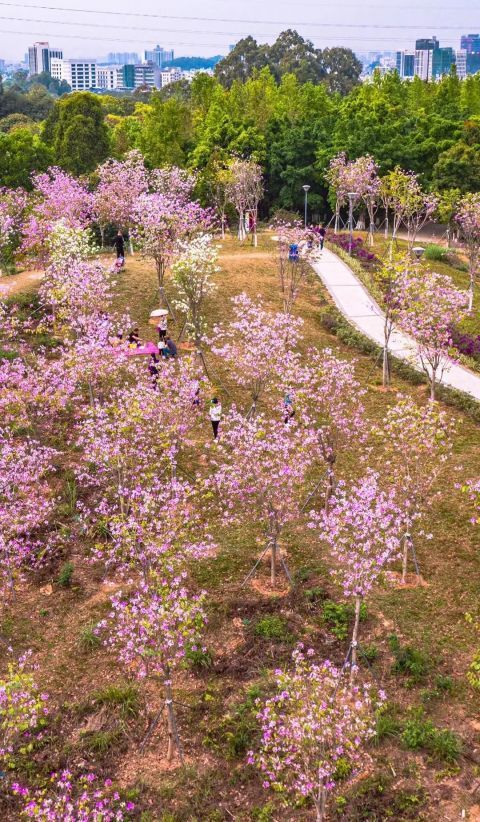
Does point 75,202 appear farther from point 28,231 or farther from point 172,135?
point 172,135

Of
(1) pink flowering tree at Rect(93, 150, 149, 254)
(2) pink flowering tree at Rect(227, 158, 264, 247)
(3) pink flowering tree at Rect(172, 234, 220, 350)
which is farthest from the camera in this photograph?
(2) pink flowering tree at Rect(227, 158, 264, 247)

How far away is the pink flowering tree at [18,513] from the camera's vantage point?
50.9 feet

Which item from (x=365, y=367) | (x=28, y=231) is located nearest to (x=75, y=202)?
(x=28, y=231)

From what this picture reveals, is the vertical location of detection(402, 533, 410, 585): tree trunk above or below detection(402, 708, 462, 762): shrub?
above

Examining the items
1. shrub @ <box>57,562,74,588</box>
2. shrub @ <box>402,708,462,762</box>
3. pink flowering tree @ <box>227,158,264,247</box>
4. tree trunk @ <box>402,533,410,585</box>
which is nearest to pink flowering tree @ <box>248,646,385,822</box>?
shrub @ <box>402,708,462,762</box>

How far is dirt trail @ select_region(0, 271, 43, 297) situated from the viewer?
108 feet

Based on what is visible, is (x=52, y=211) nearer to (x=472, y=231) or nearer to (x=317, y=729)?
(x=472, y=231)

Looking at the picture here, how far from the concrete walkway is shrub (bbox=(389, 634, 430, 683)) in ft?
36.7

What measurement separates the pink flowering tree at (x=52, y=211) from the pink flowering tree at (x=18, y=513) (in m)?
15.2

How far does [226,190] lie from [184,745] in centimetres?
3561

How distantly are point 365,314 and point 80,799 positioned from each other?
24.8 m

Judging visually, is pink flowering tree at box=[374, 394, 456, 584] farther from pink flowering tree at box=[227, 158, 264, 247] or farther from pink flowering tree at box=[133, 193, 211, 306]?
pink flowering tree at box=[227, 158, 264, 247]

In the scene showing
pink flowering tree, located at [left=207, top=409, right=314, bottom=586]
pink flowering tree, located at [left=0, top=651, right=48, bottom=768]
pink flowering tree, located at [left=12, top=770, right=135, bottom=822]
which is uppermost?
pink flowering tree, located at [left=207, top=409, right=314, bottom=586]

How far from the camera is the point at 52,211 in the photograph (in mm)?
34344
